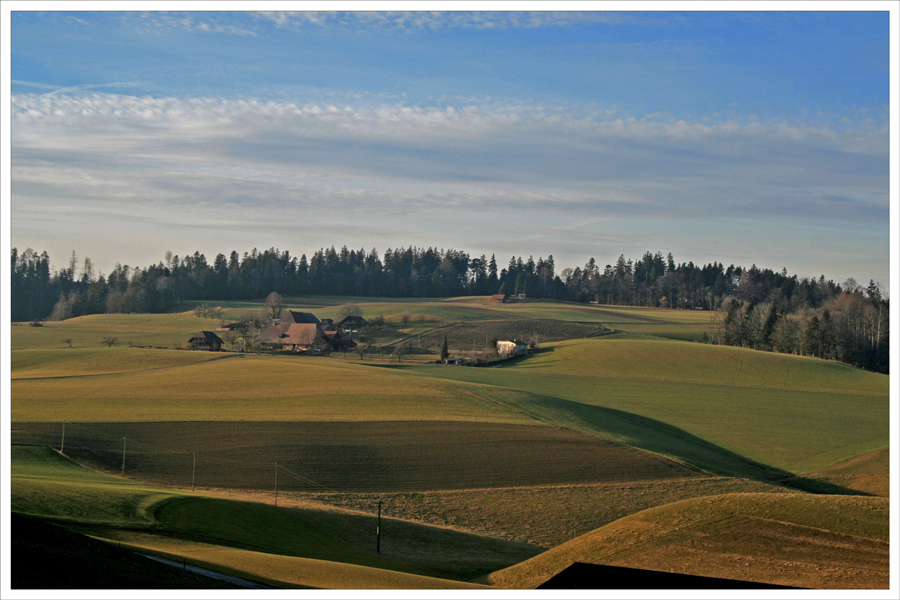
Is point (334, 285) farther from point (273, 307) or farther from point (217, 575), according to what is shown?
point (217, 575)

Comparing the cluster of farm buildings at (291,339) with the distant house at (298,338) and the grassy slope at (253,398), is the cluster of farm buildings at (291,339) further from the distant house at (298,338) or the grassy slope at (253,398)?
the grassy slope at (253,398)

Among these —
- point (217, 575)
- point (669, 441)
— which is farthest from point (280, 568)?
point (669, 441)

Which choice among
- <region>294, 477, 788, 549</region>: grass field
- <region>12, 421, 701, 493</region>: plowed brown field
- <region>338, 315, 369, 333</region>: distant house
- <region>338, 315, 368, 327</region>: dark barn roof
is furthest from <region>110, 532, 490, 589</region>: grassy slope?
<region>338, 315, 368, 327</region>: dark barn roof

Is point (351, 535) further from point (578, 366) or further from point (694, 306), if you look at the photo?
point (694, 306)

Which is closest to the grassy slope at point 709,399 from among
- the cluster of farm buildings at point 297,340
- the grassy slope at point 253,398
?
the grassy slope at point 253,398

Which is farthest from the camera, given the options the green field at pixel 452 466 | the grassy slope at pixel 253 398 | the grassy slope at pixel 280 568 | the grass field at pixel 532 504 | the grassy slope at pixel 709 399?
the grassy slope at pixel 709 399

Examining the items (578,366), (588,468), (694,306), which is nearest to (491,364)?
(578,366)
